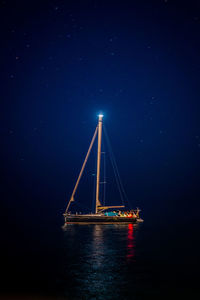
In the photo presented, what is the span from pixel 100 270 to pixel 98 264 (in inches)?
83.9

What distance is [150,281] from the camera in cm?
2341

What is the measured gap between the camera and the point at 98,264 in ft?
92.8

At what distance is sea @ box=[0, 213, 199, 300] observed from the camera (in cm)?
2097

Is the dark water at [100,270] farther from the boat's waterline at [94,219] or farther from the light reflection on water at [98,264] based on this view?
the boat's waterline at [94,219]

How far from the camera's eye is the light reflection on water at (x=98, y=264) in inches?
834

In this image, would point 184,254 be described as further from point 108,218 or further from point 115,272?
point 108,218

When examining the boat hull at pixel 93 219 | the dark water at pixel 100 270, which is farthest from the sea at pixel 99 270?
the boat hull at pixel 93 219

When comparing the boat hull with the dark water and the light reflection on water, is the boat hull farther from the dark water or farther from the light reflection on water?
the dark water

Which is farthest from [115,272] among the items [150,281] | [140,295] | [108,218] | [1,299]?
[108,218]

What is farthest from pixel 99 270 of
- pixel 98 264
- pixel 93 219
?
pixel 93 219

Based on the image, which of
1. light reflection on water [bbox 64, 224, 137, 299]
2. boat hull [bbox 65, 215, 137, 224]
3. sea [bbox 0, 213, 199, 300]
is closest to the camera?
sea [bbox 0, 213, 199, 300]

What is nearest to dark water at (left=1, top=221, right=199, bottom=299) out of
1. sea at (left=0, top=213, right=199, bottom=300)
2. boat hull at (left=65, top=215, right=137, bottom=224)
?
sea at (left=0, top=213, right=199, bottom=300)

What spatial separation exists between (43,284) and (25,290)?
1.65 meters

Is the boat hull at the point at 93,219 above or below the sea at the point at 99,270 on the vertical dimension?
above
